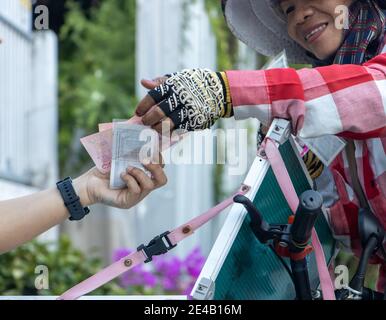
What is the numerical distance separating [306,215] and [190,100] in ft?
1.13

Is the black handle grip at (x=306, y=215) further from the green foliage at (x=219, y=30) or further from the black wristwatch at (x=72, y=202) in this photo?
the green foliage at (x=219, y=30)

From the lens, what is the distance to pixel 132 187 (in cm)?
192

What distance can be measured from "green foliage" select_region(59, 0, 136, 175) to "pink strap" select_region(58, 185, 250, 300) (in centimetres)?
669

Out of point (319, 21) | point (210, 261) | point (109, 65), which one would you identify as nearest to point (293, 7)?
point (319, 21)

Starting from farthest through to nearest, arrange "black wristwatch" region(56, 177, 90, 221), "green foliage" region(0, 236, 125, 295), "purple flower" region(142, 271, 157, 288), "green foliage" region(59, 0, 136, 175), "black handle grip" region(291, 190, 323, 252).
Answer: "green foliage" region(59, 0, 136, 175), "purple flower" region(142, 271, 157, 288), "green foliage" region(0, 236, 125, 295), "black wristwatch" region(56, 177, 90, 221), "black handle grip" region(291, 190, 323, 252)

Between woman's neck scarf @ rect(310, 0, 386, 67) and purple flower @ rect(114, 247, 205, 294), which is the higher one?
woman's neck scarf @ rect(310, 0, 386, 67)

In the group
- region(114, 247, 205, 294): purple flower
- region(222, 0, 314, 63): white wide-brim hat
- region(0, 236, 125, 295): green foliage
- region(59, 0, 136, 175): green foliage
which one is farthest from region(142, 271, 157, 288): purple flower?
region(59, 0, 136, 175): green foliage

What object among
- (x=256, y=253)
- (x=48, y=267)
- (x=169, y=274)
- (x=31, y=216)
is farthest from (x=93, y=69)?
(x=256, y=253)

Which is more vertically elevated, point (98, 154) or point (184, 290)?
point (98, 154)

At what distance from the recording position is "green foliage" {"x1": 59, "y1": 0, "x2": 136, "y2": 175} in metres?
8.66

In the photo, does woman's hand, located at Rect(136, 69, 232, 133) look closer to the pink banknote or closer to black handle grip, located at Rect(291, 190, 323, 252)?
the pink banknote

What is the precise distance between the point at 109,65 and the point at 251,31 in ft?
22.5

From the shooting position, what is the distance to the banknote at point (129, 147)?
183 cm
